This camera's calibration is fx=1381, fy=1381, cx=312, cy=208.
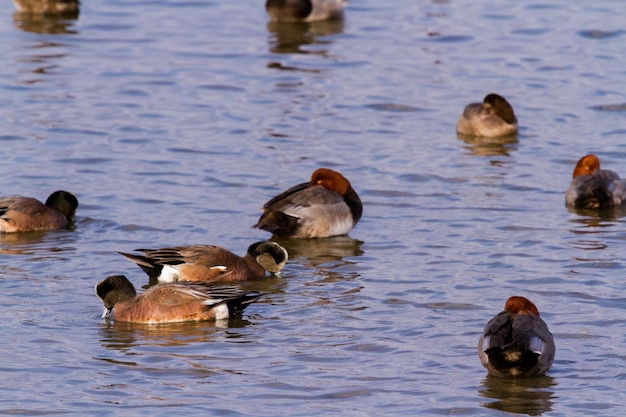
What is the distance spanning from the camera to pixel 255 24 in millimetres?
23859

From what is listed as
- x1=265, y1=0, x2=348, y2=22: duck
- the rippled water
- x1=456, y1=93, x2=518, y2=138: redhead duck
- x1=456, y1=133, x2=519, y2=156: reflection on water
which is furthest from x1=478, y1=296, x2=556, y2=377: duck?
x1=265, y1=0, x2=348, y2=22: duck

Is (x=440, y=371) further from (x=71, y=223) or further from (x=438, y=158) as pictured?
(x=438, y=158)

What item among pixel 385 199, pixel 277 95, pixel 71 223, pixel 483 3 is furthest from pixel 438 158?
pixel 483 3

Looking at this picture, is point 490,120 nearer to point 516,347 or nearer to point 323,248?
point 323,248

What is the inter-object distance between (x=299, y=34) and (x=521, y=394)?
49.9ft

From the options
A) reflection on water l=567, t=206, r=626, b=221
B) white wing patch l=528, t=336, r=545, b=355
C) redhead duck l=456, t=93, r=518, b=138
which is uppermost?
redhead duck l=456, t=93, r=518, b=138

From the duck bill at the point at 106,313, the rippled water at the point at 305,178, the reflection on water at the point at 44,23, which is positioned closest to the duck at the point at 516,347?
the rippled water at the point at 305,178

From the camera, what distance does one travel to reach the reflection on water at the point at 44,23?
23.1m

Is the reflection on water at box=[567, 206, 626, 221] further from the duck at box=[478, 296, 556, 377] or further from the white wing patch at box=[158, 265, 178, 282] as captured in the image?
the duck at box=[478, 296, 556, 377]

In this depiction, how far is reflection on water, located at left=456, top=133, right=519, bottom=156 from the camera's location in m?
16.8

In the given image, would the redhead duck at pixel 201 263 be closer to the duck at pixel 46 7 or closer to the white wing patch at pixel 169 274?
the white wing patch at pixel 169 274

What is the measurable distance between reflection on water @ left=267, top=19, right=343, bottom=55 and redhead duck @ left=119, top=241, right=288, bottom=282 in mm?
10318

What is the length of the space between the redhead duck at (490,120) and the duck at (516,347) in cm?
801

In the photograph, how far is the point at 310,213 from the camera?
13375 mm
